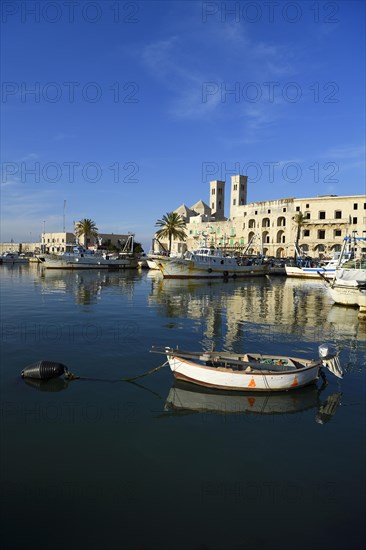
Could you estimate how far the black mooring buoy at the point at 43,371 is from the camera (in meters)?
12.5

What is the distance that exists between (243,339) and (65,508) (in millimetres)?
13078


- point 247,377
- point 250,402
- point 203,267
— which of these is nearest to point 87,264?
point 203,267

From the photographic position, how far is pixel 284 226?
87438mm

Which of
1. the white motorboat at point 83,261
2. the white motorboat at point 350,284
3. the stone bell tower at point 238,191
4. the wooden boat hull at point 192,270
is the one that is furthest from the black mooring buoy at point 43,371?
the stone bell tower at point 238,191

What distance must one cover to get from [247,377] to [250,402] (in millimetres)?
696

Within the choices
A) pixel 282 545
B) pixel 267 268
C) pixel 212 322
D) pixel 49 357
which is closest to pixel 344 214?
pixel 267 268

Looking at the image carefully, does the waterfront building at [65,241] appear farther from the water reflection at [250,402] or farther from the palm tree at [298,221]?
the water reflection at [250,402]

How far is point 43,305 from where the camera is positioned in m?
29.0

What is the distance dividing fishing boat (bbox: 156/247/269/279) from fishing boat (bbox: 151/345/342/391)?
43.0 meters

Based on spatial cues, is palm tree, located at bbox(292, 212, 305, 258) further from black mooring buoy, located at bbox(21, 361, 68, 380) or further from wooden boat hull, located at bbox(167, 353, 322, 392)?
black mooring buoy, located at bbox(21, 361, 68, 380)

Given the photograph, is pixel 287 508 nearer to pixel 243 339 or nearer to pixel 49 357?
pixel 49 357

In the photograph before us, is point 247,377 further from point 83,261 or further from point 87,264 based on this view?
point 87,264

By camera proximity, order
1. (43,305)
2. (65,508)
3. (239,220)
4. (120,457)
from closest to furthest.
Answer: (65,508), (120,457), (43,305), (239,220)

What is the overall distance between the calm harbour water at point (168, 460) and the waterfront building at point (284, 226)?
59.4 m
